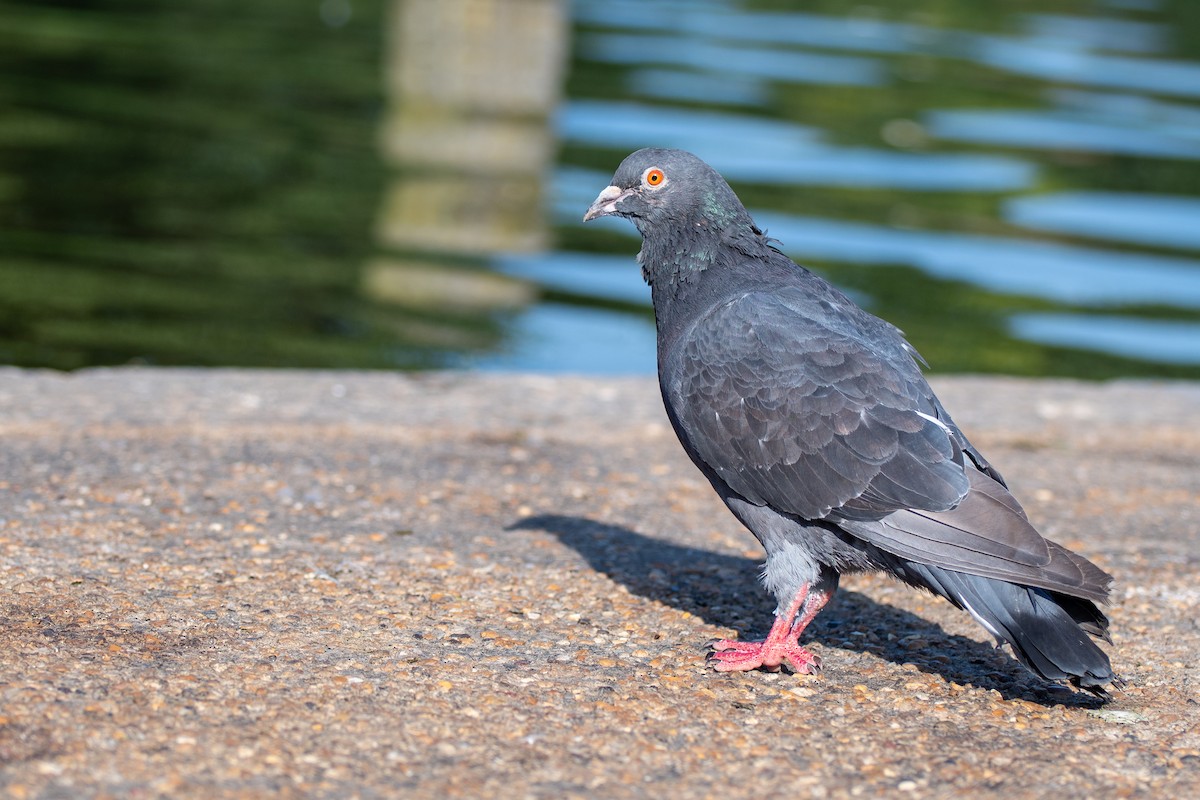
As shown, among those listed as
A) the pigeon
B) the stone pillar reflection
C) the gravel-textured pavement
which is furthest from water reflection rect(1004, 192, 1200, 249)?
the pigeon

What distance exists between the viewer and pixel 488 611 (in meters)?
4.59

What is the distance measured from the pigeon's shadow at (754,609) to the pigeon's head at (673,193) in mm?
1162

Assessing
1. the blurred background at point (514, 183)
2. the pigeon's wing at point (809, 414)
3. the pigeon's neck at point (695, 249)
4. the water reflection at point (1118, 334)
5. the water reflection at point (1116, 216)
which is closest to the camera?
the pigeon's wing at point (809, 414)

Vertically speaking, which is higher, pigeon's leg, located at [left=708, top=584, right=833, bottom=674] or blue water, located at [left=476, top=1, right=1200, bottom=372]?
blue water, located at [left=476, top=1, right=1200, bottom=372]

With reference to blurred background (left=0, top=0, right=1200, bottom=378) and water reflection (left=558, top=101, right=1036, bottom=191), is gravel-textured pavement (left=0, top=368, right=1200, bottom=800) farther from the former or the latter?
water reflection (left=558, top=101, right=1036, bottom=191)

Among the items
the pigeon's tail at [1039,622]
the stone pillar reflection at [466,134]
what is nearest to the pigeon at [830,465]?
the pigeon's tail at [1039,622]

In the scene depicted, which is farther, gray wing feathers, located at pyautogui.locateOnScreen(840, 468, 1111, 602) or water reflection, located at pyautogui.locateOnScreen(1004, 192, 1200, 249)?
water reflection, located at pyautogui.locateOnScreen(1004, 192, 1200, 249)

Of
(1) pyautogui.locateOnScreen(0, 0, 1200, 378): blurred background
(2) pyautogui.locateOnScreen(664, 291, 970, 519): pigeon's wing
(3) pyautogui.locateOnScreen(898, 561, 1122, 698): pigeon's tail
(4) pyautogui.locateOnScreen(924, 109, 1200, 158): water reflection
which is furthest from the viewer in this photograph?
(4) pyautogui.locateOnScreen(924, 109, 1200, 158): water reflection

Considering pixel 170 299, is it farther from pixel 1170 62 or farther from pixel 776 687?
pixel 1170 62

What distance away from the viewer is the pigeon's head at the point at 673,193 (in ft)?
15.7

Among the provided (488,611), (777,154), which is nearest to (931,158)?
(777,154)

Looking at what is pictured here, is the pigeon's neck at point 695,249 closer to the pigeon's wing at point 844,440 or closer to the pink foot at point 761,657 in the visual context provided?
the pigeon's wing at point 844,440

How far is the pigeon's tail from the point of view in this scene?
3.86 meters

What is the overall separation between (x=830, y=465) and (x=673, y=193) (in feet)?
3.65
